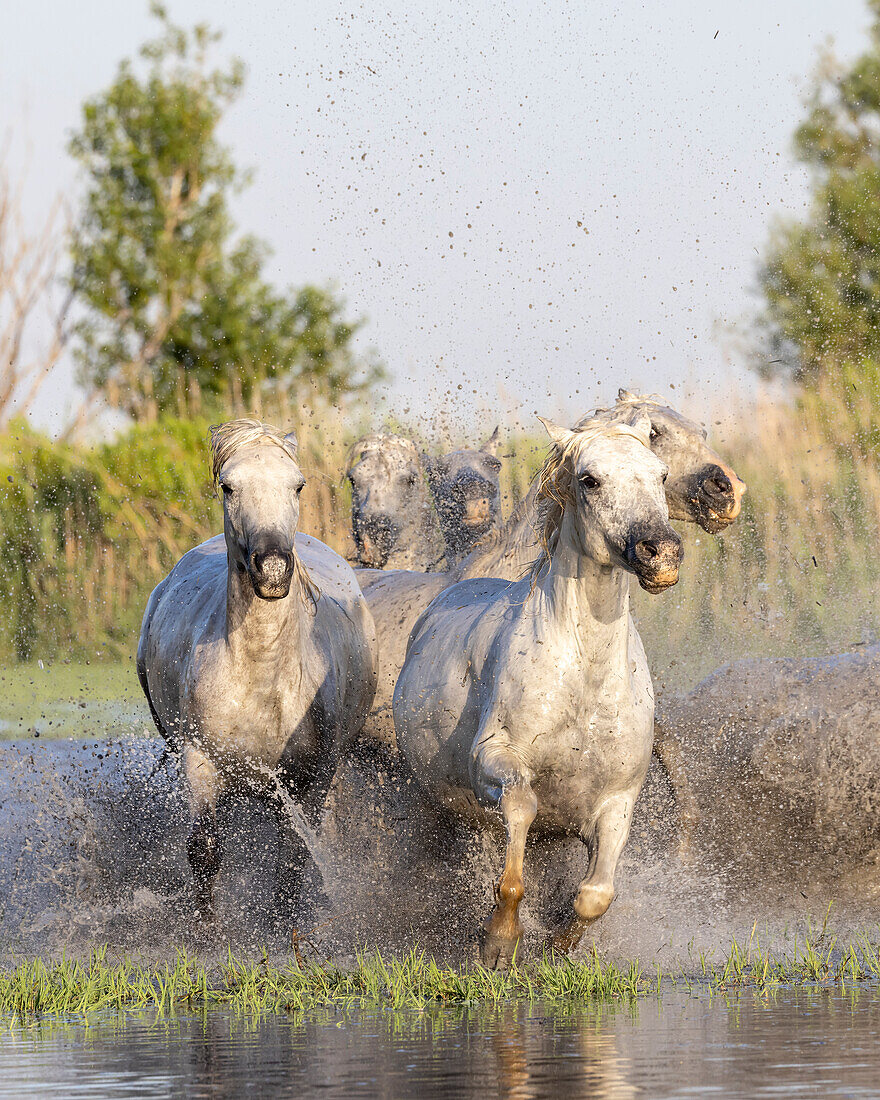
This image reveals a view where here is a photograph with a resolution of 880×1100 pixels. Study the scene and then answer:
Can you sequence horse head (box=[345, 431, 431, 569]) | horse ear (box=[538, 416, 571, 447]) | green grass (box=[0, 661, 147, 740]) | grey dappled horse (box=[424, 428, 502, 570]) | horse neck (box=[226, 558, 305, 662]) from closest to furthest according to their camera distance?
horse ear (box=[538, 416, 571, 447]) → horse neck (box=[226, 558, 305, 662]) → grey dappled horse (box=[424, 428, 502, 570]) → horse head (box=[345, 431, 431, 569]) → green grass (box=[0, 661, 147, 740])

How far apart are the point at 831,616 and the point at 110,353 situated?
48.6 feet

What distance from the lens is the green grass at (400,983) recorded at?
4.92 metres

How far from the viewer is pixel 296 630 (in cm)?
670

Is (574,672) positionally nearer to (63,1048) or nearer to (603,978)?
(603,978)

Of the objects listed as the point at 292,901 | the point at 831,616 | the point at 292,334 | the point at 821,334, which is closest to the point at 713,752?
the point at 292,901

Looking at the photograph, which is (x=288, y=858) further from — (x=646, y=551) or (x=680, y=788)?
(x=646, y=551)

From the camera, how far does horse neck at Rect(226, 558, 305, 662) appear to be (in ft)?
21.1

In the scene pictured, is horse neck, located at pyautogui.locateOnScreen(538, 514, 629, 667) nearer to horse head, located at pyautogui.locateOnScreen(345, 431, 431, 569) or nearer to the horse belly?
the horse belly

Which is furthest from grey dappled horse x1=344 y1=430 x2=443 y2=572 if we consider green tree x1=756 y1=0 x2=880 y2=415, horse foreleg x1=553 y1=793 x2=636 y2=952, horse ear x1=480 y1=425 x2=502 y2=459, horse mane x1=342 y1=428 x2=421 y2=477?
green tree x1=756 y1=0 x2=880 y2=415

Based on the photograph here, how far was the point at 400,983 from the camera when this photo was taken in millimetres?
4980

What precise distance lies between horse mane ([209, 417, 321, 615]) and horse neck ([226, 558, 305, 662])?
0.43ft

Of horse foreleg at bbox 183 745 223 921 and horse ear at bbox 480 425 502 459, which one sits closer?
horse foreleg at bbox 183 745 223 921

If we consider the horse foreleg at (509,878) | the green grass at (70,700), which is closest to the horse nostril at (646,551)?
the horse foreleg at (509,878)

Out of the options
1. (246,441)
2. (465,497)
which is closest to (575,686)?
(246,441)
